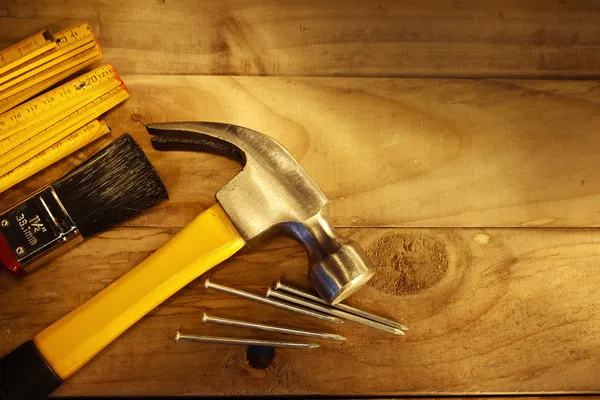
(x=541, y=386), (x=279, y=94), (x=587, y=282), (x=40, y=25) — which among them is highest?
(x=40, y=25)

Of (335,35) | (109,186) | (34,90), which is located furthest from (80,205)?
(335,35)

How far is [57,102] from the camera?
124 cm

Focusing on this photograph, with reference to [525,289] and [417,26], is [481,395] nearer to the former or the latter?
[525,289]

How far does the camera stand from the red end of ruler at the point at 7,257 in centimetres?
114

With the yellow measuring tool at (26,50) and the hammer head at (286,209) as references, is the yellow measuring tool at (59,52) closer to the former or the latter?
the yellow measuring tool at (26,50)

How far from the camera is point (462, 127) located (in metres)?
1.31

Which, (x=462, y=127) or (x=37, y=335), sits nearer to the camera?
(x=37, y=335)

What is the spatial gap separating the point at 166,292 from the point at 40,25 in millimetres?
689

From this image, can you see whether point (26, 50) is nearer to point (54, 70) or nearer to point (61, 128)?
point (54, 70)

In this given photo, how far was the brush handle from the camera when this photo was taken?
1104 mm

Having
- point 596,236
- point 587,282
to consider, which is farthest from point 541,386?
point 596,236

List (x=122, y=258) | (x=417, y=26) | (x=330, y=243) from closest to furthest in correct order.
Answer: (x=330, y=243)
(x=122, y=258)
(x=417, y=26)

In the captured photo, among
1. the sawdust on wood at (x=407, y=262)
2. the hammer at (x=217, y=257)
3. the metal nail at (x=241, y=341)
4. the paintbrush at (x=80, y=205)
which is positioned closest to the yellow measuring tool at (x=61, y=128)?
the paintbrush at (x=80, y=205)

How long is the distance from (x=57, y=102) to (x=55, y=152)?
0.35 ft
